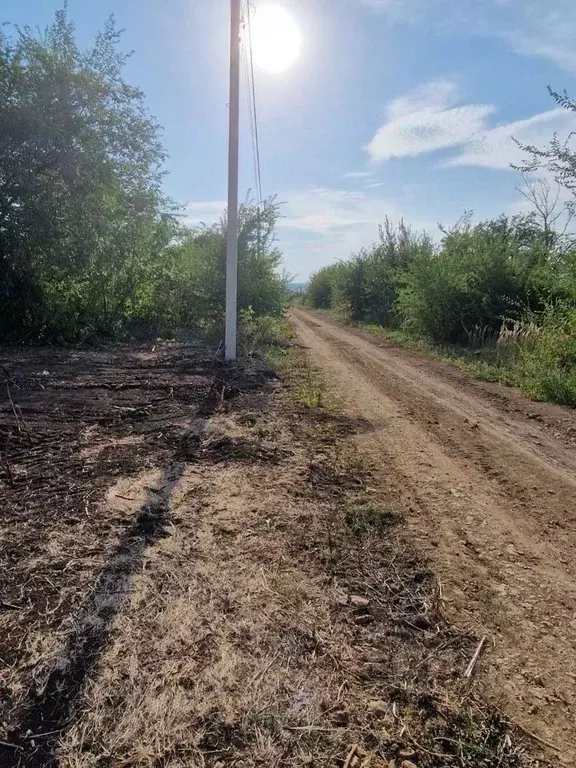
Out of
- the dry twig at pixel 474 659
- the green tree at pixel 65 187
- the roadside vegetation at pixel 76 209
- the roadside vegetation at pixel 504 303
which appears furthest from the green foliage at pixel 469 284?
the dry twig at pixel 474 659

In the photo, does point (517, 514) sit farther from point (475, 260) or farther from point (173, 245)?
point (173, 245)

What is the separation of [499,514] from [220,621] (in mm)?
2246

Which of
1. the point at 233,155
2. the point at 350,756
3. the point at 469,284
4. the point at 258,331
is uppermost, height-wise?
the point at 233,155

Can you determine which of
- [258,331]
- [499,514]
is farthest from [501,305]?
[499,514]

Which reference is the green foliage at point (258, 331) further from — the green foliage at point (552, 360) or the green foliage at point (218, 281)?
the green foliage at point (552, 360)

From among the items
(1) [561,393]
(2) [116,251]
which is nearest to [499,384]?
(1) [561,393]

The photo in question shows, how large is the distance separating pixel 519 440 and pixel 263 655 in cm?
418

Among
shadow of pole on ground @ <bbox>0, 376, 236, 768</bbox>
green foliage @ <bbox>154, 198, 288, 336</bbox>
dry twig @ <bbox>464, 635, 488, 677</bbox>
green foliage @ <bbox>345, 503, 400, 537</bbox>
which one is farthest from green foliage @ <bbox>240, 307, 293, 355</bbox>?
dry twig @ <bbox>464, 635, 488, 677</bbox>

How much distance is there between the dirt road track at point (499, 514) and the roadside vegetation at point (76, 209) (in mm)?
6816

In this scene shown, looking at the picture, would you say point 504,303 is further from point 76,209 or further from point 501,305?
point 76,209

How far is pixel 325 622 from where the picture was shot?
2.37 metres

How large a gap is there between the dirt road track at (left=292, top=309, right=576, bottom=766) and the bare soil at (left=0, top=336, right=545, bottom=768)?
0.44 feet

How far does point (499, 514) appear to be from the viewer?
3.57 m

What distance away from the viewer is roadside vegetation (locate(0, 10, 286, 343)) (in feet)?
31.8
